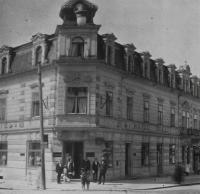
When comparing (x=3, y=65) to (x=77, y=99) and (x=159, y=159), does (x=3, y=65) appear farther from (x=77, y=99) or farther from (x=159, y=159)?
(x=159, y=159)

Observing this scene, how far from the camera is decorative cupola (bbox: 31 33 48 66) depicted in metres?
27.0

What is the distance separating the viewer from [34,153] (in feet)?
89.1

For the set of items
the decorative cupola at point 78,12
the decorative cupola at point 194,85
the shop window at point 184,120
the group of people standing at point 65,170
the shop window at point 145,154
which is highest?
the decorative cupola at point 78,12

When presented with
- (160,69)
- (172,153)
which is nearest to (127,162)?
(172,153)

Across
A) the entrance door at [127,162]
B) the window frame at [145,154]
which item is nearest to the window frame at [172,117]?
the window frame at [145,154]

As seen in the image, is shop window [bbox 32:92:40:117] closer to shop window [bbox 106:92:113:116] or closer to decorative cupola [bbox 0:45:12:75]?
decorative cupola [bbox 0:45:12:75]

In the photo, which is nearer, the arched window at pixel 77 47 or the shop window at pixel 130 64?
the arched window at pixel 77 47

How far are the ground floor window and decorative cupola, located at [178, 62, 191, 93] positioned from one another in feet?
54.5

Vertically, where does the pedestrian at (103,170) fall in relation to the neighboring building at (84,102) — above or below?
below

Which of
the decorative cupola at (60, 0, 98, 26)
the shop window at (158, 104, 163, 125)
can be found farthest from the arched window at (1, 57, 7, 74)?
the shop window at (158, 104, 163, 125)

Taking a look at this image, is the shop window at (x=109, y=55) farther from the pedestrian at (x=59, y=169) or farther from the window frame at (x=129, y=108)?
the pedestrian at (x=59, y=169)

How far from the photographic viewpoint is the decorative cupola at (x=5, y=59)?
30250mm

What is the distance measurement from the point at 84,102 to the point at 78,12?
597 cm

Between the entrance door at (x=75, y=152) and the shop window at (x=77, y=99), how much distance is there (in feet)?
6.97
